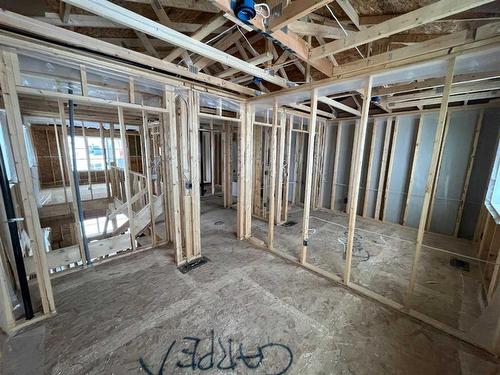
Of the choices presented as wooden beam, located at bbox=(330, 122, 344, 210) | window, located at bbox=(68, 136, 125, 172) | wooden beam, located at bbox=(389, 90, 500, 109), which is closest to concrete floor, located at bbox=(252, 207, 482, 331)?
wooden beam, located at bbox=(330, 122, 344, 210)

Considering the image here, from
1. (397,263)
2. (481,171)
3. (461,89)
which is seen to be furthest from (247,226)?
(481,171)

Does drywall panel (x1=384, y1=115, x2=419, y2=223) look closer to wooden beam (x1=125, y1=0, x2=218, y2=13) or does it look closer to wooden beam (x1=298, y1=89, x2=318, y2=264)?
wooden beam (x1=298, y1=89, x2=318, y2=264)

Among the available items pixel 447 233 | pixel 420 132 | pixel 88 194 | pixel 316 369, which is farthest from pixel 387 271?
pixel 88 194

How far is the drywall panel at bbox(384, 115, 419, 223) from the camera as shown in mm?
4738

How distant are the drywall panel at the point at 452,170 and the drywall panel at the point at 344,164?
1919mm

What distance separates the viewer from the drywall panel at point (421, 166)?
4.48 meters

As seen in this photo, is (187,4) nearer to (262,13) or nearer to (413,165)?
(262,13)

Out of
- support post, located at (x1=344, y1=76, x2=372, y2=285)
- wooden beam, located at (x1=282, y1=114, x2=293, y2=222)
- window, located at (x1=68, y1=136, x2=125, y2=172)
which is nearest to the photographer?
support post, located at (x1=344, y1=76, x2=372, y2=285)

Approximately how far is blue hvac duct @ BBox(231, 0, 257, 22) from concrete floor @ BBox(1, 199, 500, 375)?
8.85ft

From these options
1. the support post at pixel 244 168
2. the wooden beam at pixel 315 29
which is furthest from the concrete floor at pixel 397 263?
the wooden beam at pixel 315 29

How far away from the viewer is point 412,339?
1954 millimetres

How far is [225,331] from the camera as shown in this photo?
1980 millimetres

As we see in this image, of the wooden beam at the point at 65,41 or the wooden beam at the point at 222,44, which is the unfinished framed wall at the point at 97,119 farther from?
the wooden beam at the point at 222,44

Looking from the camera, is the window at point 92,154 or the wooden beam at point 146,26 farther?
the window at point 92,154
